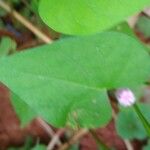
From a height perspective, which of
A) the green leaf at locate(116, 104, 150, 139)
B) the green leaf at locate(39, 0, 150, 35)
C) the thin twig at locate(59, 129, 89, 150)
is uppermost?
the green leaf at locate(39, 0, 150, 35)

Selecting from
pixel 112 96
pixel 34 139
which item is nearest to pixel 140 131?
pixel 112 96

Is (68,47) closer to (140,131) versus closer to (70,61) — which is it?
(70,61)

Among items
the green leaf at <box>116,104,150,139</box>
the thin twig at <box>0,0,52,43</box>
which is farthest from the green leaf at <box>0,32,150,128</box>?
the thin twig at <box>0,0,52,43</box>

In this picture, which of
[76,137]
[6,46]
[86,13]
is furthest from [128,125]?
[86,13]

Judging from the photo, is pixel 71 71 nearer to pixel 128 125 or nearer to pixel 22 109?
pixel 22 109

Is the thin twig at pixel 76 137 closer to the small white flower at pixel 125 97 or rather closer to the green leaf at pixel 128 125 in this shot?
the green leaf at pixel 128 125

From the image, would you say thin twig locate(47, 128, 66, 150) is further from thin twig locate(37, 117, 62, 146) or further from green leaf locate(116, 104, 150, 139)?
green leaf locate(116, 104, 150, 139)
